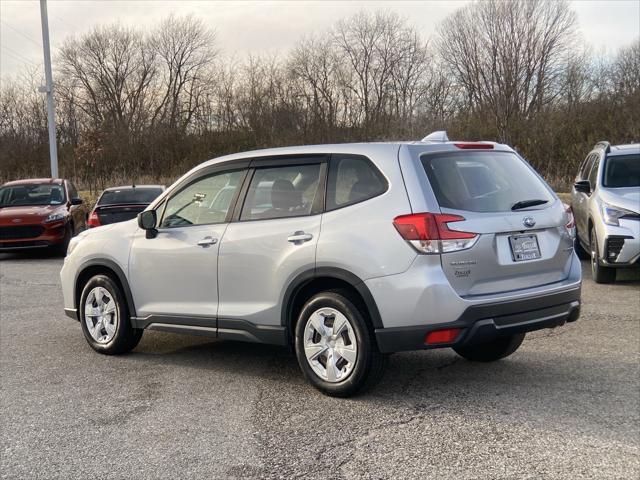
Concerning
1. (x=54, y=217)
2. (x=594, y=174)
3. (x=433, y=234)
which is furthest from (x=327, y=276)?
(x=54, y=217)

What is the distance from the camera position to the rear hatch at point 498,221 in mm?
4672

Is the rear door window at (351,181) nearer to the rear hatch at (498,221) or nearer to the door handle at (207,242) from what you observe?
the rear hatch at (498,221)

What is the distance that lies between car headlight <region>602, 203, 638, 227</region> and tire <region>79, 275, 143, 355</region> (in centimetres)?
628

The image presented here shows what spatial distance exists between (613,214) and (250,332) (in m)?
6.12

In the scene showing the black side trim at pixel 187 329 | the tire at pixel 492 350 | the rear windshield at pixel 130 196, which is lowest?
the tire at pixel 492 350

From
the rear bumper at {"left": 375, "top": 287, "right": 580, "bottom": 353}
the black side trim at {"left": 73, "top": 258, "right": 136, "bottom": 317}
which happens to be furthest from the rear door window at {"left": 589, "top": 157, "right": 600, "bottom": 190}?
the black side trim at {"left": 73, "top": 258, "right": 136, "bottom": 317}

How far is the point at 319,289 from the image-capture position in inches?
204

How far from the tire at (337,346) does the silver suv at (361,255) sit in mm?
10

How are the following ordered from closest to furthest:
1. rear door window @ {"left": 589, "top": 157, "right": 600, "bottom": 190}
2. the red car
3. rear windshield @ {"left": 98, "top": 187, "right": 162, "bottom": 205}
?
rear door window @ {"left": 589, "top": 157, "right": 600, "bottom": 190} < rear windshield @ {"left": 98, "top": 187, "right": 162, "bottom": 205} < the red car

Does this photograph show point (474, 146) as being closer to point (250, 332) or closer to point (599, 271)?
point (250, 332)

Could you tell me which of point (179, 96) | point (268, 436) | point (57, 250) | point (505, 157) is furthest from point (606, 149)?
point (179, 96)

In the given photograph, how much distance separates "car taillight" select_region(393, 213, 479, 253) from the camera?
15.0ft

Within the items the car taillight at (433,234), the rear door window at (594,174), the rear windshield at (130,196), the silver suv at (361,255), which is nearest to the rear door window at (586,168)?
the rear door window at (594,174)

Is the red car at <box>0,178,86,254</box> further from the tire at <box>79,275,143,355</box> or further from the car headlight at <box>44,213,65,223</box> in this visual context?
the tire at <box>79,275,143,355</box>
